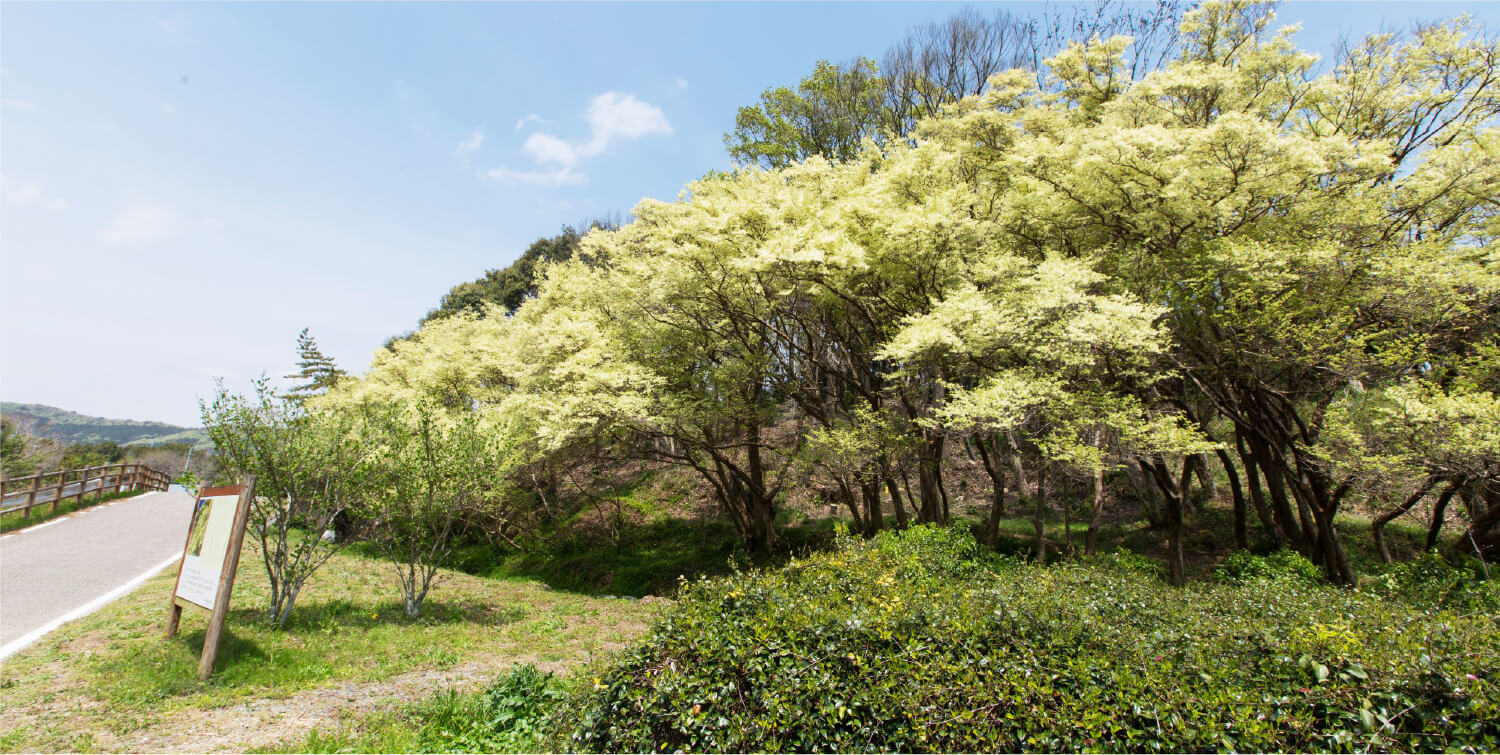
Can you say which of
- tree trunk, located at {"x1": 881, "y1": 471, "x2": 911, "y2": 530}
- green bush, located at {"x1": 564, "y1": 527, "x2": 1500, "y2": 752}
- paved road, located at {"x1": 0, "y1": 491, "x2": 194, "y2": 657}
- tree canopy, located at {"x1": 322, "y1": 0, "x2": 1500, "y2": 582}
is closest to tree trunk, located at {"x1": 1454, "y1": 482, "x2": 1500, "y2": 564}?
tree canopy, located at {"x1": 322, "y1": 0, "x2": 1500, "y2": 582}

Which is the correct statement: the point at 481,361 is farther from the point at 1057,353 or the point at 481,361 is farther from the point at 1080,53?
the point at 1080,53

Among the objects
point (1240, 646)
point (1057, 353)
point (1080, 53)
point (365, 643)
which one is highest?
point (1080, 53)

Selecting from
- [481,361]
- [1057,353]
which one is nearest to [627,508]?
[481,361]

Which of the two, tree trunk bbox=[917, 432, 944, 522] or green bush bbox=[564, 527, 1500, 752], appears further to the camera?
tree trunk bbox=[917, 432, 944, 522]

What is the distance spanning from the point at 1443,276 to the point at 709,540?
58.5 ft

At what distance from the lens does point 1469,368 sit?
8.80 metres

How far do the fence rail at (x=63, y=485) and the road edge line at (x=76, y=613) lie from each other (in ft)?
21.1

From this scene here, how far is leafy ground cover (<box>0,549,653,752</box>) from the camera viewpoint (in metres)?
4.91

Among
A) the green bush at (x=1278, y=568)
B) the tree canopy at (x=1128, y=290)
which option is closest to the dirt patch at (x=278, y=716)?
the tree canopy at (x=1128, y=290)

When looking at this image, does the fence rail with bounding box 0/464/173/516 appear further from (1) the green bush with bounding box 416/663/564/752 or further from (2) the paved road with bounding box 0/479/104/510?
(1) the green bush with bounding box 416/663/564/752

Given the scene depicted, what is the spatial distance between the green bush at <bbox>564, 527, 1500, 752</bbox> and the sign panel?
4.66 m

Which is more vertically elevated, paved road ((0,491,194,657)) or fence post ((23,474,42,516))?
fence post ((23,474,42,516))

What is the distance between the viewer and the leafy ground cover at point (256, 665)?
4.91 m

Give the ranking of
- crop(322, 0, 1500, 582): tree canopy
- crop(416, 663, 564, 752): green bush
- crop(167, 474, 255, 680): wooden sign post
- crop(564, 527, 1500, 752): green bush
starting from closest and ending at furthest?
crop(564, 527, 1500, 752): green bush
crop(416, 663, 564, 752): green bush
crop(167, 474, 255, 680): wooden sign post
crop(322, 0, 1500, 582): tree canopy
